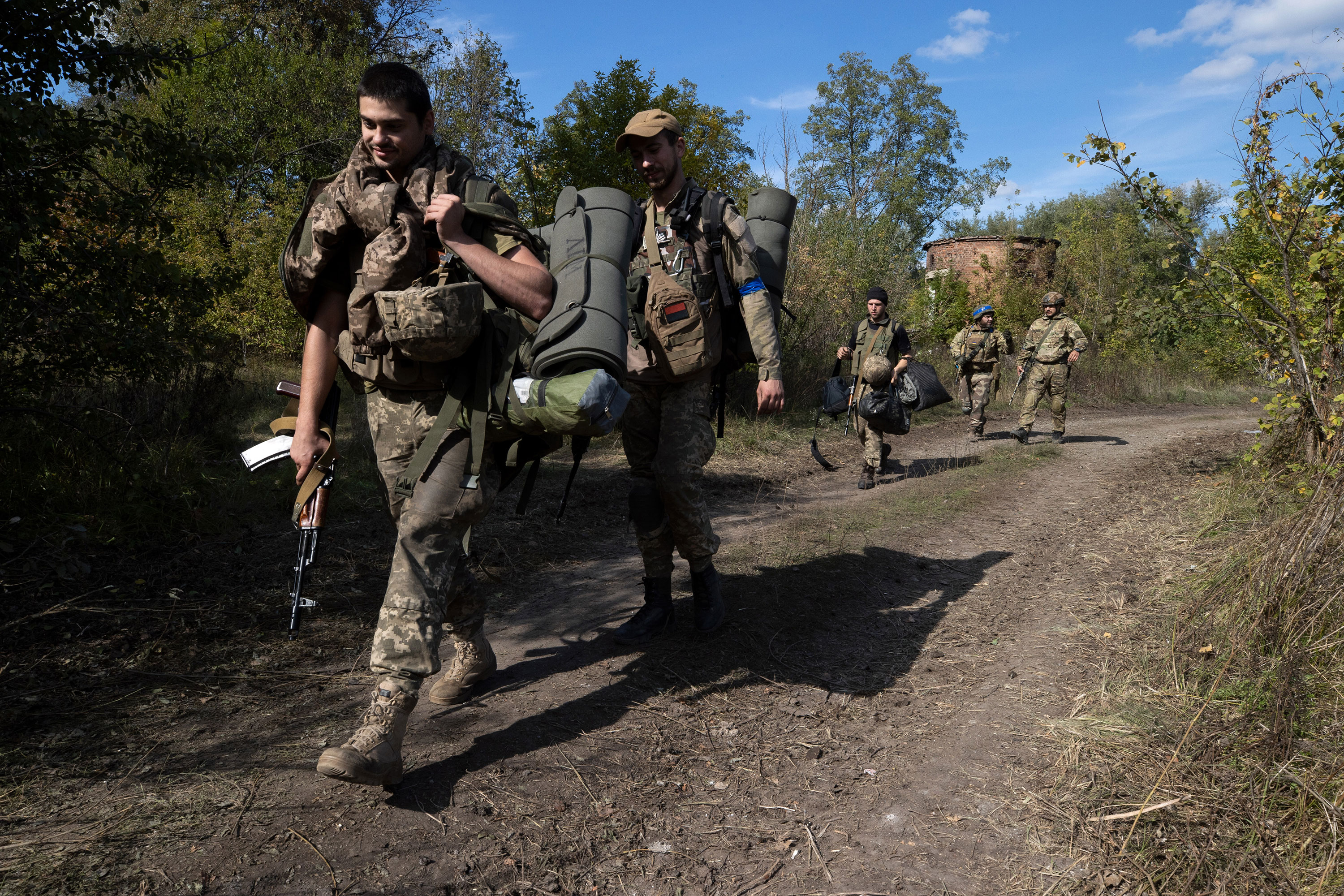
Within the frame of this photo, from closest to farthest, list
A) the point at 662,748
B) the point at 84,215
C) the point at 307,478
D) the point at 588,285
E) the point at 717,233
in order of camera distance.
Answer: the point at 588,285
the point at 307,478
the point at 662,748
the point at 717,233
the point at 84,215

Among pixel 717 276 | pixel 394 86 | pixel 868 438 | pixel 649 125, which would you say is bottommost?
pixel 868 438

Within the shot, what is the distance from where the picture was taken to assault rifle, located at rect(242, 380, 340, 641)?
291 centimetres

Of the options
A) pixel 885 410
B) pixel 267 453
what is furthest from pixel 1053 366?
pixel 267 453

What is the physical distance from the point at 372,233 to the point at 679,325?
1424mm

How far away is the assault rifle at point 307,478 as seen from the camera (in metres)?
2.91

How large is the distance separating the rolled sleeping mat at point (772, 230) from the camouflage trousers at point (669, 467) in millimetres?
600

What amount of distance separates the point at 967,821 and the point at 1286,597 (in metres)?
1.66

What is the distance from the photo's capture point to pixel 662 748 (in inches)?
120

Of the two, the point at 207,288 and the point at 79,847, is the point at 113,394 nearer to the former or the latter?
the point at 207,288

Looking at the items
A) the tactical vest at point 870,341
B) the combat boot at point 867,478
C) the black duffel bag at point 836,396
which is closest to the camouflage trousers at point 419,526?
the black duffel bag at point 836,396

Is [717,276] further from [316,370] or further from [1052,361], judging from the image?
[1052,361]

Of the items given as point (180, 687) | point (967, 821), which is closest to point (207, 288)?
point (180, 687)

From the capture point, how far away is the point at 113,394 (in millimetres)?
6320

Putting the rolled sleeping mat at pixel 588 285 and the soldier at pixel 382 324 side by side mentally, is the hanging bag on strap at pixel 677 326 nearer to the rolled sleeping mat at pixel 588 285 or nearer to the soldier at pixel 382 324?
the rolled sleeping mat at pixel 588 285
